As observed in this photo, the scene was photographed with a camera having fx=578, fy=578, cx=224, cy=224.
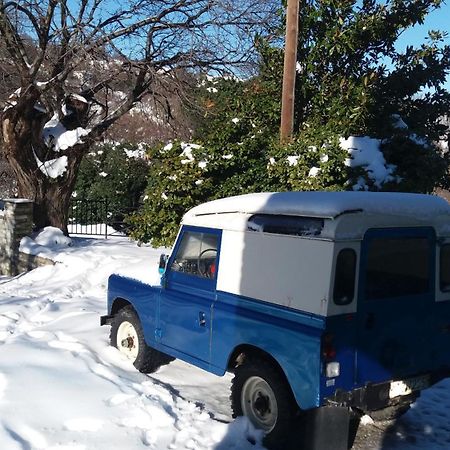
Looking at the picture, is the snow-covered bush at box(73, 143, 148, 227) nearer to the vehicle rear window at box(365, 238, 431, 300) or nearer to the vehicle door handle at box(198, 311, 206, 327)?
the vehicle door handle at box(198, 311, 206, 327)

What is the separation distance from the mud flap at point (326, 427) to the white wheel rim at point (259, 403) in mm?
274

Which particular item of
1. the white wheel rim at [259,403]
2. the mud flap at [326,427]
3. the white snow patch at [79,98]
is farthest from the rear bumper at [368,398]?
the white snow patch at [79,98]

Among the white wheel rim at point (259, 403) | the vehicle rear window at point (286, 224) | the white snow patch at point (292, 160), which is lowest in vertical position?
the white wheel rim at point (259, 403)

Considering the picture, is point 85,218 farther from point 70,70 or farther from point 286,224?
point 286,224

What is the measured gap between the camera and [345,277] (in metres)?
3.89

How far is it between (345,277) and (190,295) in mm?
1568

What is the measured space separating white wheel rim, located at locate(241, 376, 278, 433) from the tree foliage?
5409 mm

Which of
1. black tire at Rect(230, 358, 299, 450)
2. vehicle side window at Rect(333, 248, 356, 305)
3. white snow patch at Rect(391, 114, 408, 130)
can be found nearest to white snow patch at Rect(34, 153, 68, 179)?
white snow patch at Rect(391, 114, 408, 130)

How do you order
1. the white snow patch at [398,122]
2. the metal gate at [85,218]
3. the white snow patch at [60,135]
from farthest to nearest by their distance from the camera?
the metal gate at [85,218] < the white snow patch at [60,135] < the white snow patch at [398,122]

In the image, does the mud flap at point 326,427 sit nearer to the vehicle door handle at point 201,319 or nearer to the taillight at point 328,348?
the taillight at point 328,348

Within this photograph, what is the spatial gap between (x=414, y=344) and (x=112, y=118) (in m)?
10.5

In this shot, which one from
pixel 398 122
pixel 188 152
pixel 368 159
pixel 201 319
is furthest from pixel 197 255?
pixel 398 122

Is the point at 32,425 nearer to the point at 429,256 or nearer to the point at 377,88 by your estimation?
the point at 429,256

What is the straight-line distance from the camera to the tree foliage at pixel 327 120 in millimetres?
9961
